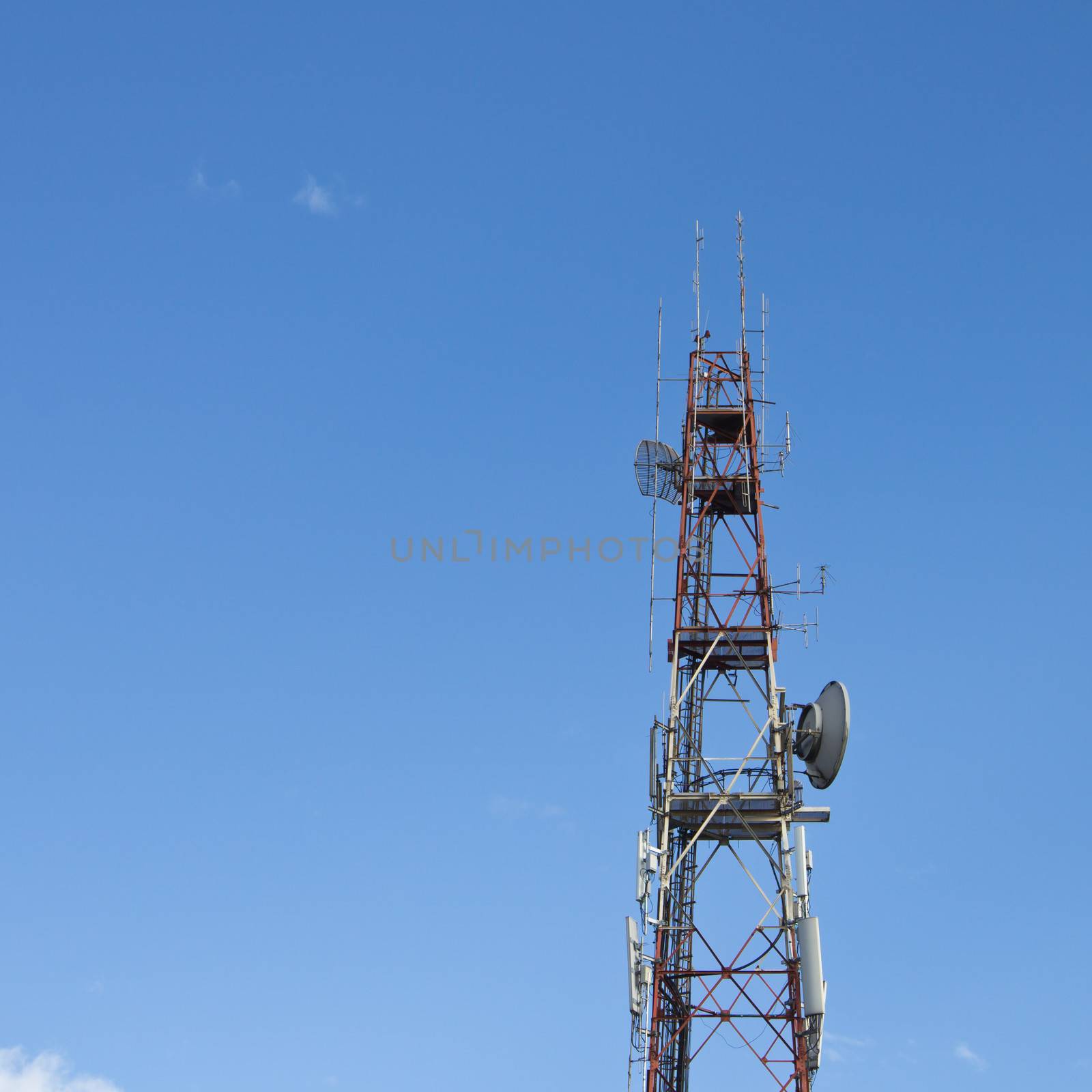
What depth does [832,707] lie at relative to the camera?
5375cm

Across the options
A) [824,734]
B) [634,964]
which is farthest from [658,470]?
[634,964]

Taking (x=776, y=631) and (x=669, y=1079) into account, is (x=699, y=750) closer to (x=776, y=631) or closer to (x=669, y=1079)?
(x=776, y=631)

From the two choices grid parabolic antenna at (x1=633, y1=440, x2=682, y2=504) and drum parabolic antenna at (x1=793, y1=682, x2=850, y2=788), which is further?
grid parabolic antenna at (x1=633, y1=440, x2=682, y2=504)

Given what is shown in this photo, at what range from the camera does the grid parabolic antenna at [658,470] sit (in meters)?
60.3

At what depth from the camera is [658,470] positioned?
6050cm

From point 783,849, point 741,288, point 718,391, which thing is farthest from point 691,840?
point 741,288

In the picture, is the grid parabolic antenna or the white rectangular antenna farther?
the grid parabolic antenna

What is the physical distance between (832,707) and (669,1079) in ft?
44.2

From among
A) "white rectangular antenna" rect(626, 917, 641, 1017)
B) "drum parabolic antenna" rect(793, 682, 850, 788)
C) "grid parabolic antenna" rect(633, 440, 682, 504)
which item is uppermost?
"grid parabolic antenna" rect(633, 440, 682, 504)

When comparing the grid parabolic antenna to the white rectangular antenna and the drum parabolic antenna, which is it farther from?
the white rectangular antenna

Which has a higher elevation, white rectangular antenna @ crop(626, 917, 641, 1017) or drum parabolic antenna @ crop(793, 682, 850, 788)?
drum parabolic antenna @ crop(793, 682, 850, 788)

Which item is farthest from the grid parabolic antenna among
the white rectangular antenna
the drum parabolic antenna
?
the white rectangular antenna

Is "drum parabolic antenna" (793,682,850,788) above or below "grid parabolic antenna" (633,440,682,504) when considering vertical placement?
below

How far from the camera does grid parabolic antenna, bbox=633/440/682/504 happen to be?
198 feet
